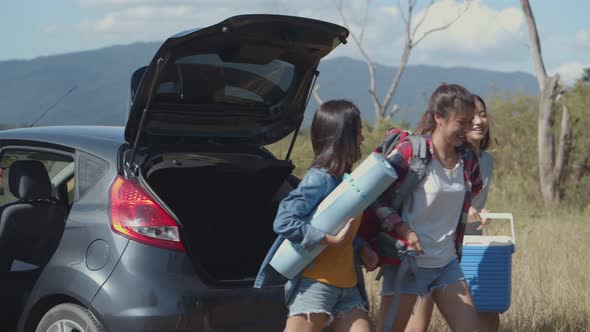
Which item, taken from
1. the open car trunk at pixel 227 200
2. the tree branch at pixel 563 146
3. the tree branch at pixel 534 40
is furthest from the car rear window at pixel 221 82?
the tree branch at pixel 534 40

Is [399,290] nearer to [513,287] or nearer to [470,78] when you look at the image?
[513,287]

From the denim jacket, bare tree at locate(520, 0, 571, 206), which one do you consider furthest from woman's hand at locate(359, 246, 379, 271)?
bare tree at locate(520, 0, 571, 206)

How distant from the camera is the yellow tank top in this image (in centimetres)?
403

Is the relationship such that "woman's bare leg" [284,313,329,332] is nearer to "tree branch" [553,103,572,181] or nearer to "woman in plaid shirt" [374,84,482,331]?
"woman in plaid shirt" [374,84,482,331]

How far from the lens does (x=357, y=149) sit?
4027mm

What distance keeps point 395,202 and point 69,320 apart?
1549 mm

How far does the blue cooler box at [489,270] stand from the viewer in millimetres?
4961

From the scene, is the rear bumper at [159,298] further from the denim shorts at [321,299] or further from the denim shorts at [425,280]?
the denim shorts at [425,280]

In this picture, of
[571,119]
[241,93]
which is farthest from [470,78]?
[241,93]

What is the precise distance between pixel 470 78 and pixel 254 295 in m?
190

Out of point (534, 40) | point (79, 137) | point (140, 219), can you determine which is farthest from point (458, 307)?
point (534, 40)

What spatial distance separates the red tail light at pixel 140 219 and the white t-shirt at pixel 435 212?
1049mm

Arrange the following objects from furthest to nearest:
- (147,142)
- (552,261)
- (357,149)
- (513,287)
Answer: (552,261) → (513,287) → (147,142) → (357,149)

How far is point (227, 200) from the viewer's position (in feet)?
17.6
